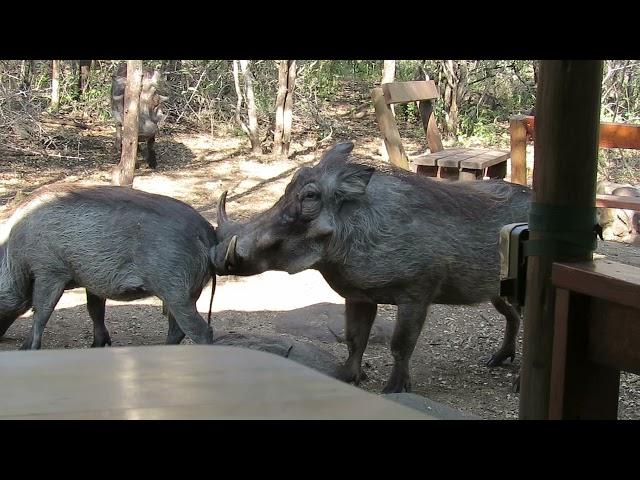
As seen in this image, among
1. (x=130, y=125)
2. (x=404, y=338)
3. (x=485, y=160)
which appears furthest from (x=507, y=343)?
(x=130, y=125)

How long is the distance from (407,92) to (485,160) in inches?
43.9

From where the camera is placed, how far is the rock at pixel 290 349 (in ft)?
16.0

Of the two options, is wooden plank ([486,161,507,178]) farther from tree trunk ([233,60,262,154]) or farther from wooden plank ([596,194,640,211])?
tree trunk ([233,60,262,154])

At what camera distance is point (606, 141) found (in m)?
7.03

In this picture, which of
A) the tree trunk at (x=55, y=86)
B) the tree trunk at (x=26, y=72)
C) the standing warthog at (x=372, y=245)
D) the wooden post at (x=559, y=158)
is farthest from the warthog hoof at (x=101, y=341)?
the tree trunk at (x=55, y=86)

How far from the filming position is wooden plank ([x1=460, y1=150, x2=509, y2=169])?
299 inches

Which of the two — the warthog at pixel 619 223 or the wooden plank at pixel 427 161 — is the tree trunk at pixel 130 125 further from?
the warthog at pixel 619 223

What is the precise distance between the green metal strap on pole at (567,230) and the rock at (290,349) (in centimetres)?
260

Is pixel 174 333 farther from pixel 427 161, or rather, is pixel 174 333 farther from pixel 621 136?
pixel 621 136

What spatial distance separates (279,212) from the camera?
4.80m

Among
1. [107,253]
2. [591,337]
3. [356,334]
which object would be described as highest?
[591,337]
